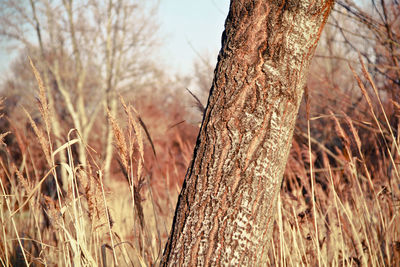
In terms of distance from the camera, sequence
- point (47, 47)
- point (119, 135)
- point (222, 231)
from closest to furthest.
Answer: point (222, 231), point (119, 135), point (47, 47)

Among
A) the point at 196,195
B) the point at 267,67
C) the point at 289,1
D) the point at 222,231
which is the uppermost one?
the point at 289,1

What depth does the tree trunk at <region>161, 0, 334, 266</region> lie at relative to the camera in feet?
3.96

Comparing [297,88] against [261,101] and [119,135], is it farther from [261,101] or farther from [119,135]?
[119,135]

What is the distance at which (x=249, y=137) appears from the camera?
1225 mm

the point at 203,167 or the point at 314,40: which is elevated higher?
the point at 314,40

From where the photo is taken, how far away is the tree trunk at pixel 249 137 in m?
1.21

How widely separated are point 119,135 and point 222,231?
22.4 inches

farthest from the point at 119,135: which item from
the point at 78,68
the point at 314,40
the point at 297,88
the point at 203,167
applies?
the point at 78,68

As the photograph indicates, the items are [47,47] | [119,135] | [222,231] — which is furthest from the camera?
[47,47]

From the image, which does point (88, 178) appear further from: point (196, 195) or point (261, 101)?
point (261, 101)

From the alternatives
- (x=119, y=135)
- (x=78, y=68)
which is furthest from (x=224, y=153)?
(x=78, y=68)

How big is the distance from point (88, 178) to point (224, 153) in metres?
0.65

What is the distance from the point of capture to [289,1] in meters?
1.21

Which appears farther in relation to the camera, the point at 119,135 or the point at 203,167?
the point at 119,135
